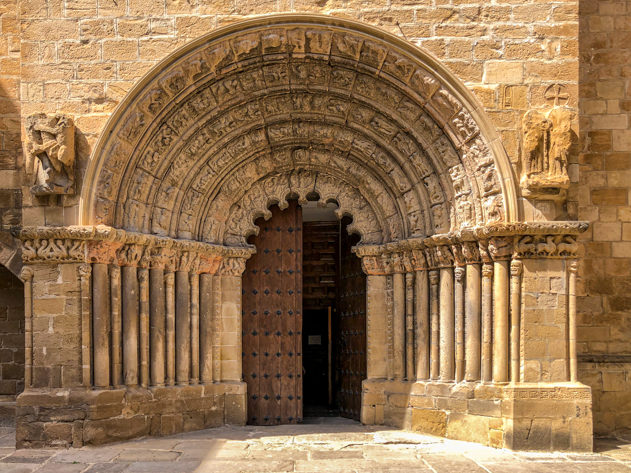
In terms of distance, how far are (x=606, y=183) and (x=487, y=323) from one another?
231 centimetres

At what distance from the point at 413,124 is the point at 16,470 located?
4.84 meters

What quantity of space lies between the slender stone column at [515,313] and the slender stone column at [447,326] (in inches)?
27.4

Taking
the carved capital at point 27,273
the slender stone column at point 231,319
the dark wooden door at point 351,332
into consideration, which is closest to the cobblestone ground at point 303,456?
the slender stone column at point 231,319

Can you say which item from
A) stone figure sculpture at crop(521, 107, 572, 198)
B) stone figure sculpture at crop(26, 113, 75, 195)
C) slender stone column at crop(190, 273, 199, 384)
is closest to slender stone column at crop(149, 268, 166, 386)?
slender stone column at crop(190, 273, 199, 384)

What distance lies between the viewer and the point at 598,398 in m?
7.40

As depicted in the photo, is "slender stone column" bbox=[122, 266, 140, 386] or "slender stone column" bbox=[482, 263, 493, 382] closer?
"slender stone column" bbox=[482, 263, 493, 382]

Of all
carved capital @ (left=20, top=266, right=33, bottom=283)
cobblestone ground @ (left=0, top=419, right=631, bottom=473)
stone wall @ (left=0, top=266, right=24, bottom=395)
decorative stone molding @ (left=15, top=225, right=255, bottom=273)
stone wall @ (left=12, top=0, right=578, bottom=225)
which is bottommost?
cobblestone ground @ (left=0, top=419, right=631, bottom=473)

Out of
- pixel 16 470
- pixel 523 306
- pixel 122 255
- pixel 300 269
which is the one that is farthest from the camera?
pixel 300 269

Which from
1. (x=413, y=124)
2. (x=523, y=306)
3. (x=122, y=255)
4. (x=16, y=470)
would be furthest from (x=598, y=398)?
(x=16, y=470)

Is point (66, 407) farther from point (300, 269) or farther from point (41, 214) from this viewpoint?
point (300, 269)

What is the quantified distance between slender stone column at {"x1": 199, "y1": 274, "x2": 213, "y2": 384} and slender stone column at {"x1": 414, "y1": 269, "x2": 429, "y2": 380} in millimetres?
2226

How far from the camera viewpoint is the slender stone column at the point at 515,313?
21.1 ft

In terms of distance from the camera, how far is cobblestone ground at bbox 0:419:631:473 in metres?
5.73

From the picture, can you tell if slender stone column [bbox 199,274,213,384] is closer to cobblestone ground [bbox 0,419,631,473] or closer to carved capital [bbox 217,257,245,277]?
carved capital [bbox 217,257,245,277]
